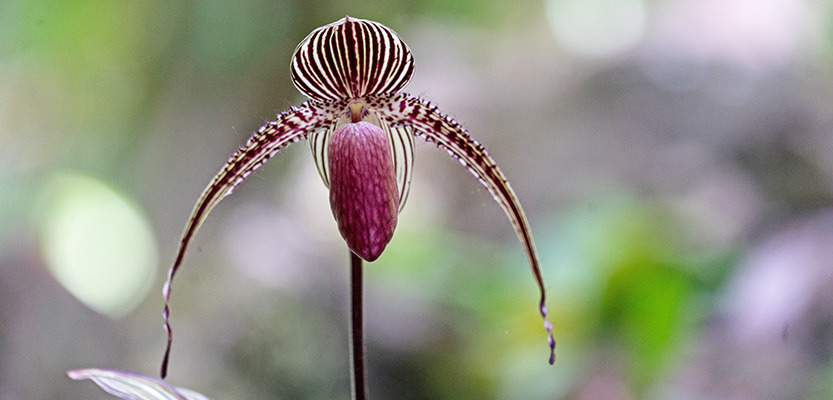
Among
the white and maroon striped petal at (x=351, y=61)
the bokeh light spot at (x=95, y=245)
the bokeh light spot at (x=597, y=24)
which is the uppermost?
the bokeh light spot at (x=597, y=24)

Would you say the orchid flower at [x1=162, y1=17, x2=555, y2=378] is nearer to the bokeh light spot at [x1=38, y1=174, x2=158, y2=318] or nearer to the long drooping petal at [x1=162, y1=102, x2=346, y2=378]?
the long drooping petal at [x1=162, y1=102, x2=346, y2=378]

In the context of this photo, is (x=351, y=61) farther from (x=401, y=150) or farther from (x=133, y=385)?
(x=133, y=385)

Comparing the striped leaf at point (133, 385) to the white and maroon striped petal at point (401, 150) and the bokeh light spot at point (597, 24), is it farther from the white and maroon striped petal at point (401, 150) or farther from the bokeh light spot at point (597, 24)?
the bokeh light spot at point (597, 24)

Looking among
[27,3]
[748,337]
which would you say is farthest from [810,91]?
[27,3]

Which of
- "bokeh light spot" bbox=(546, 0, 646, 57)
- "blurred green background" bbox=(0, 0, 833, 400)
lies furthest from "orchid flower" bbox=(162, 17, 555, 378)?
"bokeh light spot" bbox=(546, 0, 646, 57)

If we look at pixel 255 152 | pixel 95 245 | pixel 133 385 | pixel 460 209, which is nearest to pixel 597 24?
pixel 460 209

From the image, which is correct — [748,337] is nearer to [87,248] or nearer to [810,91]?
[810,91]

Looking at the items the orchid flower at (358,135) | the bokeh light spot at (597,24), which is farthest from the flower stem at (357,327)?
the bokeh light spot at (597,24)

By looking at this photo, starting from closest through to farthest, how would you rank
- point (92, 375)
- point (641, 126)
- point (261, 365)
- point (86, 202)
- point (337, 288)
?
point (92, 375) < point (261, 365) < point (337, 288) < point (86, 202) < point (641, 126)
